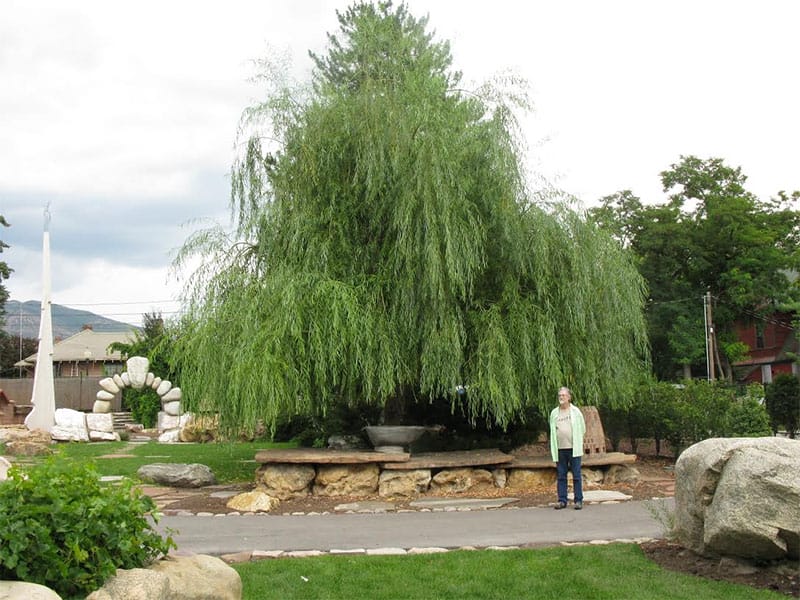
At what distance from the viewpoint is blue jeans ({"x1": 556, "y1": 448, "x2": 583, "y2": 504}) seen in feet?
32.4

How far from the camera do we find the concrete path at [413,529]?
7.89 meters

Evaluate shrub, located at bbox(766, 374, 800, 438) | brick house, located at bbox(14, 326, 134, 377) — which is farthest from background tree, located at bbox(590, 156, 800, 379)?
brick house, located at bbox(14, 326, 134, 377)

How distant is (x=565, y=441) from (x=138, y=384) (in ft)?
72.5

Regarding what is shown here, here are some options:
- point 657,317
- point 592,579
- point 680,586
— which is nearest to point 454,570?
point 592,579

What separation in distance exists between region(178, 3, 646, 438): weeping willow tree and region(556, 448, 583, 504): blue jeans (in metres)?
1.41

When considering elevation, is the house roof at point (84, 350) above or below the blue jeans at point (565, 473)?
above

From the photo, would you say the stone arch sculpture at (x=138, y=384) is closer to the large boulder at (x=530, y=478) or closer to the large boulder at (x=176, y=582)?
the large boulder at (x=530, y=478)

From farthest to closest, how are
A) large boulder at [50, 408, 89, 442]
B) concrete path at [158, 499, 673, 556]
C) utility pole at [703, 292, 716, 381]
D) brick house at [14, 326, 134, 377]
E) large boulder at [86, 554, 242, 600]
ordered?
brick house at [14, 326, 134, 377] → utility pole at [703, 292, 716, 381] → large boulder at [50, 408, 89, 442] → concrete path at [158, 499, 673, 556] → large boulder at [86, 554, 242, 600]

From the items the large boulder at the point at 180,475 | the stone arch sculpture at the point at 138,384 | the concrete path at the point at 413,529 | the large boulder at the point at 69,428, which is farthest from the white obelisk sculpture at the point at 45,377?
the concrete path at the point at 413,529

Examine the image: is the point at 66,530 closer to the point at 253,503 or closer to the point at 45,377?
the point at 253,503

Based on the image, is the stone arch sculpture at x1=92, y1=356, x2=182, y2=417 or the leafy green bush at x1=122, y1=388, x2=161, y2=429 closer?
the stone arch sculpture at x1=92, y1=356, x2=182, y2=417

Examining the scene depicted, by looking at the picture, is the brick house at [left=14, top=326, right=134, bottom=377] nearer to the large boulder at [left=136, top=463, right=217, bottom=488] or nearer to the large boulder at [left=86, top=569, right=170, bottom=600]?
the large boulder at [left=136, top=463, right=217, bottom=488]

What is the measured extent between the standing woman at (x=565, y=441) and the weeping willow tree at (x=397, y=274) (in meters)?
1.20

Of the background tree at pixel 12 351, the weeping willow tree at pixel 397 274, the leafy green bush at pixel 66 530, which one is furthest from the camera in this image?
the background tree at pixel 12 351
